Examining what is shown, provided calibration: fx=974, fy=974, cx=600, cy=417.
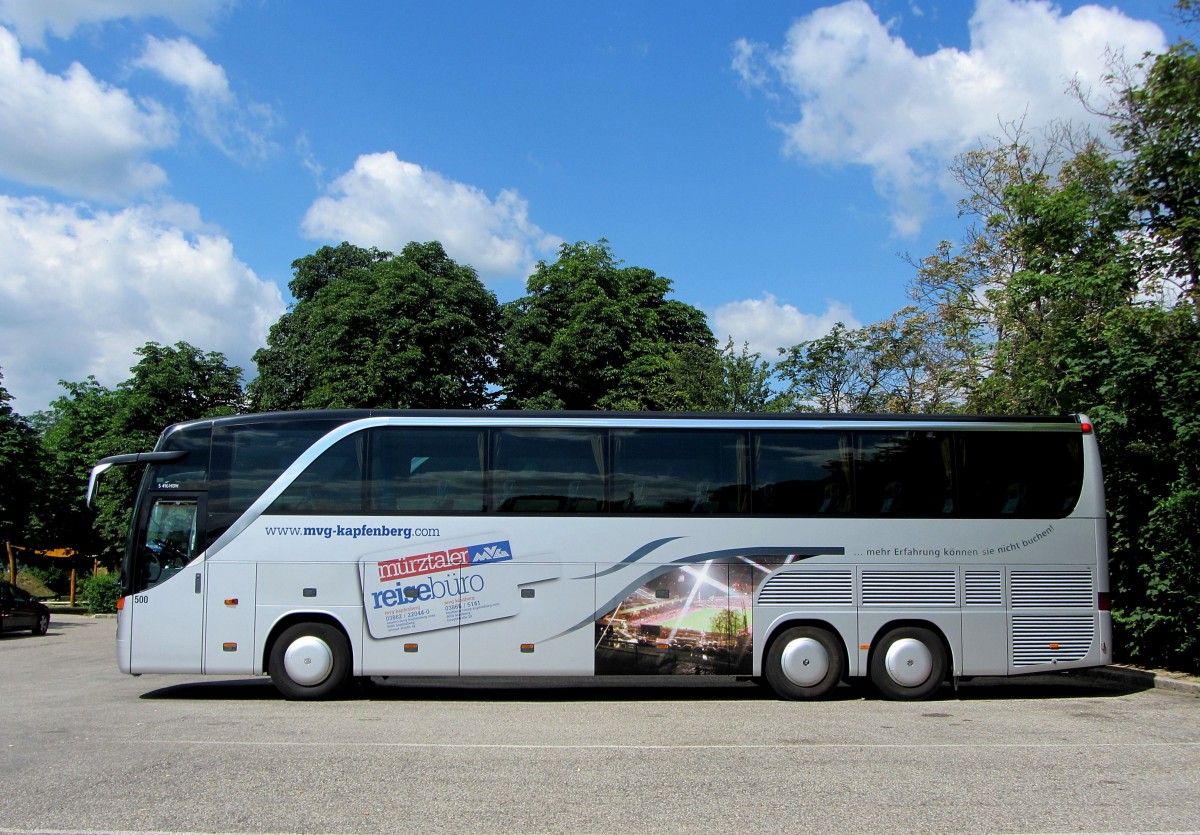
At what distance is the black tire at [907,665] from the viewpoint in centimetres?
1263

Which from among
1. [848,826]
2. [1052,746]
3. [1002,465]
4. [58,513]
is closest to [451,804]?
[848,826]

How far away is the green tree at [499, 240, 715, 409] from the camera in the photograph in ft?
110

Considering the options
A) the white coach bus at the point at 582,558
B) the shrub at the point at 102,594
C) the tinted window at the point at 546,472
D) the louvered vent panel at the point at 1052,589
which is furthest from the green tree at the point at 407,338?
the louvered vent panel at the point at 1052,589

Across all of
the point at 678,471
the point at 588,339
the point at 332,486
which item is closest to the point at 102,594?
the point at 588,339

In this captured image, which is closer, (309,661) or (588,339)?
(309,661)

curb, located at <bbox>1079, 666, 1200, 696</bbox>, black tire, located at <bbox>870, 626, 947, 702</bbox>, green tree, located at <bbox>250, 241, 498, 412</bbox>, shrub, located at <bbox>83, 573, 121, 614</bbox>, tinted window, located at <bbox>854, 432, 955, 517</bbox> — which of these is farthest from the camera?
shrub, located at <bbox>83, 573, 121, 614</bbox>

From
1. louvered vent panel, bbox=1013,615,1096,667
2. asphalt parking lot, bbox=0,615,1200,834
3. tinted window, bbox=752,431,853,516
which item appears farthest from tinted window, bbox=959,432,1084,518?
asphalt parking lot, bbox=0,615,1200,834

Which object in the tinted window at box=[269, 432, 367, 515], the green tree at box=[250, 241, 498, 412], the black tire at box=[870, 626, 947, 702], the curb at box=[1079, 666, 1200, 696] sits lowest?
the curb at box=[1079, 666, 1200, 696]

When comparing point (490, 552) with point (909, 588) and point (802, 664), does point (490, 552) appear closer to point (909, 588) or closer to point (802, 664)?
point (802, 664)

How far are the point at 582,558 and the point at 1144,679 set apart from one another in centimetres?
818

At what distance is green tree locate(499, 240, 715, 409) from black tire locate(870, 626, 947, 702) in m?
Answer: 17.9

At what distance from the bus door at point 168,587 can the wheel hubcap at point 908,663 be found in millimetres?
8892

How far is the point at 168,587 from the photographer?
12.5m

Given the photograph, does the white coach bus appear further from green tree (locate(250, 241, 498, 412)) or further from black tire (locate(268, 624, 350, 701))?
green tree (locate(250, 241, 498, 412))
